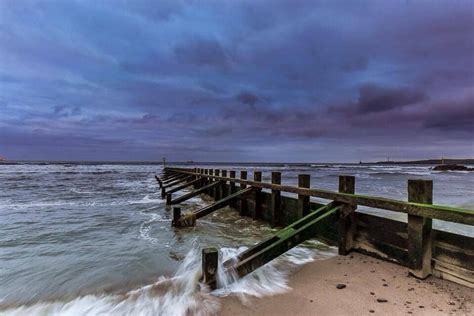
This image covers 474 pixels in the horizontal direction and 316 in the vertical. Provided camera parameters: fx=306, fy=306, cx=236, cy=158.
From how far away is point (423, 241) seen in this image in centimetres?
409

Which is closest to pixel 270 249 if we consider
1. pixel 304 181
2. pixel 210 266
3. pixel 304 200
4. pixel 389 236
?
pixel 210 266

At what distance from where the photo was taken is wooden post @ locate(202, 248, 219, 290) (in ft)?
13.1

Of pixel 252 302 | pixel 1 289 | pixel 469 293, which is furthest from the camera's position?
pixel 1 289

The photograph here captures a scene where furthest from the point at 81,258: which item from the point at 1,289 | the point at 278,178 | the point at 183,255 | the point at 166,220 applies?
the point at 278,178

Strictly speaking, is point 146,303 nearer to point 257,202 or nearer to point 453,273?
point 453,273

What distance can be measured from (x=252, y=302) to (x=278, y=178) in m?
4.71

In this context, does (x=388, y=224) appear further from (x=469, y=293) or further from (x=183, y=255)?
(x=183, y=255)

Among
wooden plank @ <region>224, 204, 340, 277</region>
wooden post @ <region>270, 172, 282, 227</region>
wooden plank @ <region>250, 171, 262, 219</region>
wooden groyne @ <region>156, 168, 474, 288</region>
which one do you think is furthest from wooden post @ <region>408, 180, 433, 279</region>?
wooden plank @ <region>250, 171, 262, 219</region>

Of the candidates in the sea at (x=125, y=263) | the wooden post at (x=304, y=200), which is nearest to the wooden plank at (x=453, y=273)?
the sea at (x=125, y=263)

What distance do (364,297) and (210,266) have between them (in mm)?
1941

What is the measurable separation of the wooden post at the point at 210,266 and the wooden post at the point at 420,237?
2.68 metres

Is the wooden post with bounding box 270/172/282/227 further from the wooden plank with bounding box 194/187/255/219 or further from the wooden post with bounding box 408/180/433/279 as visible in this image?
the wooden post with bounding box 408/180/433/279

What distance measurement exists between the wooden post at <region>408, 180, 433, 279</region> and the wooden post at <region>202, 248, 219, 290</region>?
268 cm

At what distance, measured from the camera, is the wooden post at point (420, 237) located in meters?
4.09
